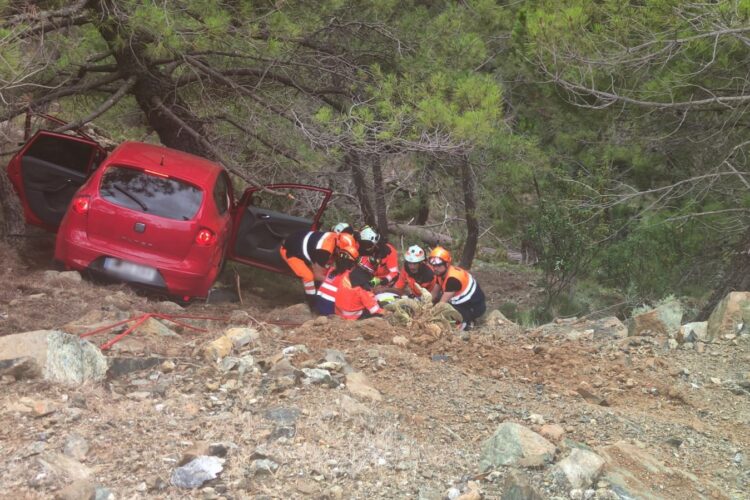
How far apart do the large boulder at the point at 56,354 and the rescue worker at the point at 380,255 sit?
4282 mm

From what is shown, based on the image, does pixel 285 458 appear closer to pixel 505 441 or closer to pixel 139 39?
pixel 505 441

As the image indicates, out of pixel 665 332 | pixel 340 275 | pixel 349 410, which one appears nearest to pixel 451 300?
pixel 340 275

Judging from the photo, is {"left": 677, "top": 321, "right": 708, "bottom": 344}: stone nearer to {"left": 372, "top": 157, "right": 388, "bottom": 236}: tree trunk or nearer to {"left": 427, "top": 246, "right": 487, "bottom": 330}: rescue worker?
{"left": 427, "top": 246, "right": 487, "bottom": 330}: rescue worker

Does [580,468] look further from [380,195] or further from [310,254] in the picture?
[380,195]

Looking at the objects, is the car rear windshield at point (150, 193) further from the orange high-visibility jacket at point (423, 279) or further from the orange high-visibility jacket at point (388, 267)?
the orange high-visibility jacket at point (423, 279)

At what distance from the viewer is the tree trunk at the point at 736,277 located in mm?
9102

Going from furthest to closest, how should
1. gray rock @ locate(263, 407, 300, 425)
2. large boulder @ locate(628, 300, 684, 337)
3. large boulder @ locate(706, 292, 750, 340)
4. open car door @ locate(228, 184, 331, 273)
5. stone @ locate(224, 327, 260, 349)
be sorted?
open car door @ locate(228, 184, 331, 273) → large boulder @ locate(628, 300, 684, 337) → large boulder @ locate(706, 292, 750, 340) → stone @ locate(224, 327, 260, 349) → gray rock @ locate(263, 407, 300, 425)

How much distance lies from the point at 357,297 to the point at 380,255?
1117 mm

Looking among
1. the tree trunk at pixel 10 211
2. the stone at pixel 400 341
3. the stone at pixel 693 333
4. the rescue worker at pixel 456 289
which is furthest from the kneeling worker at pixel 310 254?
the stone at pixel 693 333

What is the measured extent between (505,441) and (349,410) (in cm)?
98

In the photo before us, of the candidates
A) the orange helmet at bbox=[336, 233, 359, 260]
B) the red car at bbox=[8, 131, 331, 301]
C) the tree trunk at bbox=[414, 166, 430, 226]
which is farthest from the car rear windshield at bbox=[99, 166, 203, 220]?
the tree trunk at bbox=[414, 166, 430, 226]

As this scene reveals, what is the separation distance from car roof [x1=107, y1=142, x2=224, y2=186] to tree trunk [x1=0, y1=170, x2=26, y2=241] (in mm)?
1805

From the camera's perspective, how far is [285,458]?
151 inches

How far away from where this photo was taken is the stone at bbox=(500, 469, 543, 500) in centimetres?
353
